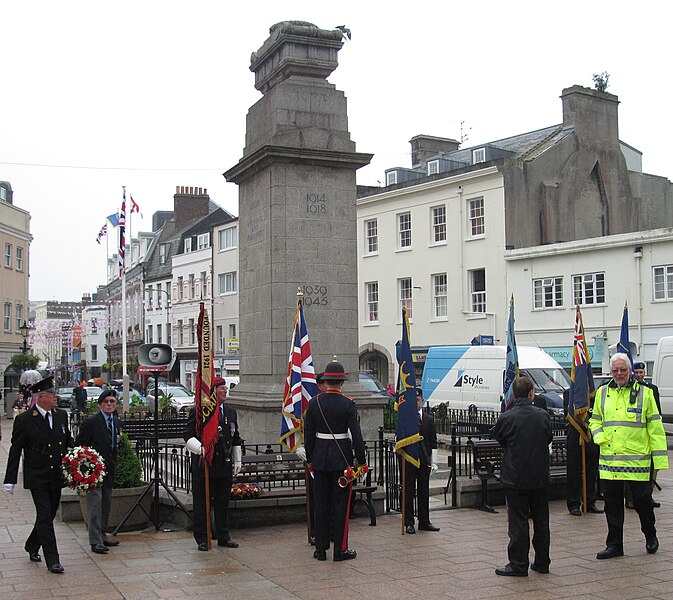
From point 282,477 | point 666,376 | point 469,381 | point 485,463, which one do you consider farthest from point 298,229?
point 469,381

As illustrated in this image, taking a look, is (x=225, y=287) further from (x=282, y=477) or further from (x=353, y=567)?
(x=353, y=567)

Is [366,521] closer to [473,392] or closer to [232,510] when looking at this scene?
[232,510]

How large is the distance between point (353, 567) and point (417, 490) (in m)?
2.29

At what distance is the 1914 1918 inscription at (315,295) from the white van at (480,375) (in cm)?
1175

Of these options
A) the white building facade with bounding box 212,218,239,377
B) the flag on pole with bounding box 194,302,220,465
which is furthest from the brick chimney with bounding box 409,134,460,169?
the flag on pole with bounding box 194,302,220,465

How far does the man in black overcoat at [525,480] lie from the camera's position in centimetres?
884

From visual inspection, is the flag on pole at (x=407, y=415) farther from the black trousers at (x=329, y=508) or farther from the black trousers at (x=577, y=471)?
the black trousers at (x=577, y=471)

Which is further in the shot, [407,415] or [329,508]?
[407,415]

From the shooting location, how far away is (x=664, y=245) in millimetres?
35062

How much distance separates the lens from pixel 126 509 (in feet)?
37.7

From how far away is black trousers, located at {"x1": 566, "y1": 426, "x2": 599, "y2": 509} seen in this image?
12.6 metres

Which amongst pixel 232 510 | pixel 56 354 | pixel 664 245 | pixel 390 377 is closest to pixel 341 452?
pixel 232 510

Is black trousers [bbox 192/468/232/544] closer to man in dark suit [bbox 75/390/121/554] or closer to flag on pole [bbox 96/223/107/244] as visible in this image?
man in dark suit [bbox 75/390/121/554]

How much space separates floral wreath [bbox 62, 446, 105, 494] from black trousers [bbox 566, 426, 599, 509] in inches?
249
